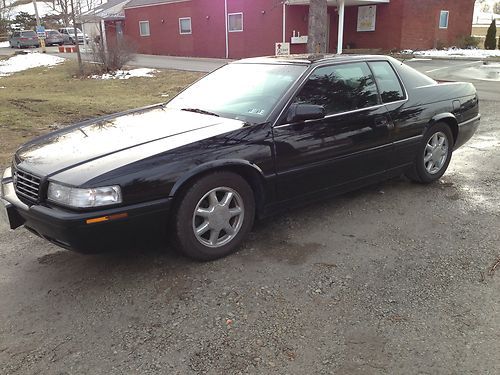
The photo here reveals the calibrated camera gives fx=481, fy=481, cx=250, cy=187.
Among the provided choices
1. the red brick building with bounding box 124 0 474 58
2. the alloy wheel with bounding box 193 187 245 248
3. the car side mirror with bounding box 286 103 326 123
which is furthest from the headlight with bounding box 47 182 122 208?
the red brick building with bounding box 124 0 474 58

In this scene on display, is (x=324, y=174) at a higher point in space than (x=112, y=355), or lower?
higher

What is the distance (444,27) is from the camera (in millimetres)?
28281

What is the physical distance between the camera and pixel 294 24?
2578cm

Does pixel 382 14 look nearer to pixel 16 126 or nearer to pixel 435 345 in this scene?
pixel 16 126

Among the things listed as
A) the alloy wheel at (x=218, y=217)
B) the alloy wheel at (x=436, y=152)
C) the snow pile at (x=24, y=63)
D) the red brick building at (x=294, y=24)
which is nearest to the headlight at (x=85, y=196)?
the alloy wheel at (x=218, y=217)

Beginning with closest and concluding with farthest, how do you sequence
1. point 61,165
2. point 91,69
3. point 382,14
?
1. point 61,165
2. point 91,69
3. point 382,14

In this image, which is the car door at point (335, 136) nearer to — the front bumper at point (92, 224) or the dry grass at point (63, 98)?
the front bumper at point (92, 224)

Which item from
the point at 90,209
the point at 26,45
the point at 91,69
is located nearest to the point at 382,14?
the point at 91,69

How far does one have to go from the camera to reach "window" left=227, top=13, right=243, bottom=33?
2812 centimetres

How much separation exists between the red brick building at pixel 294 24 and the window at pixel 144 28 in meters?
2.38

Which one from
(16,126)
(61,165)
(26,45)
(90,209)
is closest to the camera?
(90,209)

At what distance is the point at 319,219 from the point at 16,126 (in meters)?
6.48

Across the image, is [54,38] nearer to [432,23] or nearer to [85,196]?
[432,23]

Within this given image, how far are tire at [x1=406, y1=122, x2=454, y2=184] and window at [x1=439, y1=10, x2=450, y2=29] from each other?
25.6 metres
